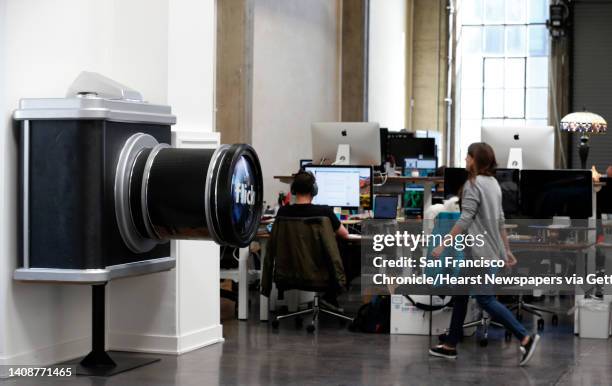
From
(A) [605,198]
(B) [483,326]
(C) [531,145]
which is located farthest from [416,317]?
(C) [531,145]

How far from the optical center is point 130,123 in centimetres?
521

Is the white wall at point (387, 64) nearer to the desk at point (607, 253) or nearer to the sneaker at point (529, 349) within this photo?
the desk at point (607, 253)

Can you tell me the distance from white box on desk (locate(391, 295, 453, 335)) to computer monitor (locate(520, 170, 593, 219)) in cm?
130

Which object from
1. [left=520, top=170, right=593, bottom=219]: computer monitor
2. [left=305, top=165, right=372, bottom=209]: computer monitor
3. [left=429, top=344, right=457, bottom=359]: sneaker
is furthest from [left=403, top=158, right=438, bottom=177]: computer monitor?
[left=429, top=344, right=457, bottom=359]: sneaker

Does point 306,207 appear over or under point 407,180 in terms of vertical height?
under

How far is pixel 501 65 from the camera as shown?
19875mm

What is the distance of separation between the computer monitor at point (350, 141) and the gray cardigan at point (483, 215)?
118 inches

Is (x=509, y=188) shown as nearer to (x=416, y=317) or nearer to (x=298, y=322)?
(x=416, y=317)

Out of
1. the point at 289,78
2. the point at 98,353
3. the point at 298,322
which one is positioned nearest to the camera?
the point at 98,353

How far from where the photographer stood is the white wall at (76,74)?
5.17 metres

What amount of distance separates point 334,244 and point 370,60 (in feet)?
26.0

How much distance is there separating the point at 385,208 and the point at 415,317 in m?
1.10

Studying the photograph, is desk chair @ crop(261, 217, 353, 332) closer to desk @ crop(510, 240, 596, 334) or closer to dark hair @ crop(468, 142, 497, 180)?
dark hair @ crop(468, 142, 497, 180)

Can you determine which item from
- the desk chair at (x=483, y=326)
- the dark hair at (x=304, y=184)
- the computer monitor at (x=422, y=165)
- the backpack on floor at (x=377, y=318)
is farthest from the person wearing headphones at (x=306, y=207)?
the computer monitor at (x=422, y=165)
